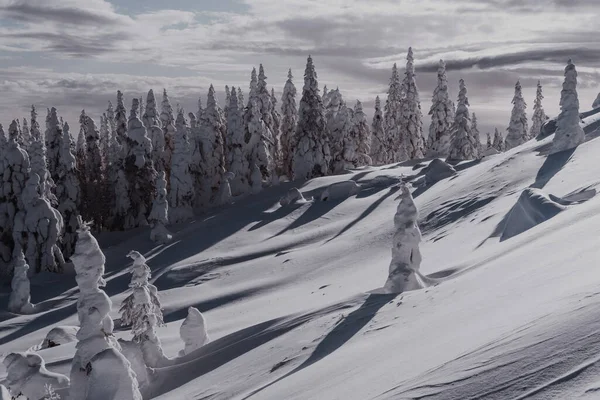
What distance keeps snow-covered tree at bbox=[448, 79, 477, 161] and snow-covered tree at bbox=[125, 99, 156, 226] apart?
2586 centimetres

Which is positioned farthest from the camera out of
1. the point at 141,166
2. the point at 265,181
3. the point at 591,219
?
the point at 265,181

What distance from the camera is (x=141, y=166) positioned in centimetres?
5053

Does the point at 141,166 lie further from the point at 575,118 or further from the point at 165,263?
the point at 575,118

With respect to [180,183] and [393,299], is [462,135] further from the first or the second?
[393,299]

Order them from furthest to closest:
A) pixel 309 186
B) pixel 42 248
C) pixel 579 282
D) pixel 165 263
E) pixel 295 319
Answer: pixel 309 186 → pixel 42 248 → pixel 165 263 → pixel 295 319 → pixel 579 282

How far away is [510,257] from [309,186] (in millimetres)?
35706

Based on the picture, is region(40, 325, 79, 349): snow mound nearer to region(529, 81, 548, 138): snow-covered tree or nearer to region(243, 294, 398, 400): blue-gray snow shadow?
region(243, 294, 398, 400): blue-gray snow shadow

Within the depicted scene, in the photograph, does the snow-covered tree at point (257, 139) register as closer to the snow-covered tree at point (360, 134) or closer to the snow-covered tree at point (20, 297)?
the snow-covered tree at point (360, 134)

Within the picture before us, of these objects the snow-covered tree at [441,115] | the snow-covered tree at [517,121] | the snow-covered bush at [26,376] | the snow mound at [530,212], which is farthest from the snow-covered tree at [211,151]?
the snow-covered bush at [26,376]

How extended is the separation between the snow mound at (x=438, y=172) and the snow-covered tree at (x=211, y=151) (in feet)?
74.8

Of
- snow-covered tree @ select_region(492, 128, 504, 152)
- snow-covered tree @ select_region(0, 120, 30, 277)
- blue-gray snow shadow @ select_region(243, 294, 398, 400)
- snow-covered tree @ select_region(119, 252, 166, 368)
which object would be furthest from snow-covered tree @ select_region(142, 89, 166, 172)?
snow-covered tree @ select_region(492, 128, 504, 152)

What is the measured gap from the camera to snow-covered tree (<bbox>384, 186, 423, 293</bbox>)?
1460cm

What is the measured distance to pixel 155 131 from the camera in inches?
2160

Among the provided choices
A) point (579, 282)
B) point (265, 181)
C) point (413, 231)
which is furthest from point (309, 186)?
point (579, 282)
